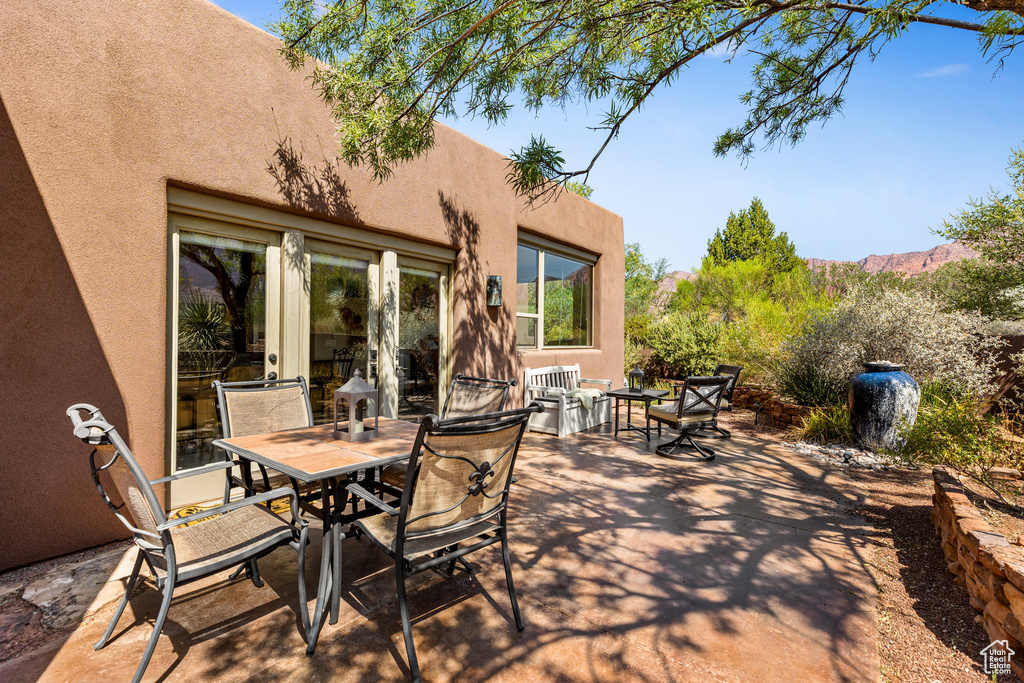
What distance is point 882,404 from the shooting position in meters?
4.96

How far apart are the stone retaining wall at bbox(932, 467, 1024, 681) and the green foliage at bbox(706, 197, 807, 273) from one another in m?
32.9

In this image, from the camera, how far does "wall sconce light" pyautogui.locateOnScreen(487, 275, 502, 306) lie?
19.6 feet

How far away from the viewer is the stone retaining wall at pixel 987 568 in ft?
5.76

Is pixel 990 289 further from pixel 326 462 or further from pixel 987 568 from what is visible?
pixel 326 462

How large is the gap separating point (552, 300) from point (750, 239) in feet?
105

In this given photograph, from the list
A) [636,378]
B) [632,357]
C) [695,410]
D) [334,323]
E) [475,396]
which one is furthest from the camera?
[632,357]

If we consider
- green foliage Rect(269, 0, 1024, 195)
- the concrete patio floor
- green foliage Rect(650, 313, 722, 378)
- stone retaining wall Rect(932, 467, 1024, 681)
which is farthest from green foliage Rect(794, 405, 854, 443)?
green foliage Rect(650, 313, 722, 378)

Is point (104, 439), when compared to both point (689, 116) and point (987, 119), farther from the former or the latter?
point (987, 119)

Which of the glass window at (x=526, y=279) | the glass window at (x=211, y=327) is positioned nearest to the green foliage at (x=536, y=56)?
the glass window at (x=211, y=327)

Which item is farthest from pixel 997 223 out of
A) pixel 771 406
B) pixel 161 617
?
pixel 161 617

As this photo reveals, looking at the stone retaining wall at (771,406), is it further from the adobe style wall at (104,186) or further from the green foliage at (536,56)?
the adobe style wall at (104,186)

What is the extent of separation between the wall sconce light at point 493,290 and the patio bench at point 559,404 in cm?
112

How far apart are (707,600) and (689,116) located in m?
4.62

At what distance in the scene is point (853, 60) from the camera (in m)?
3.33
